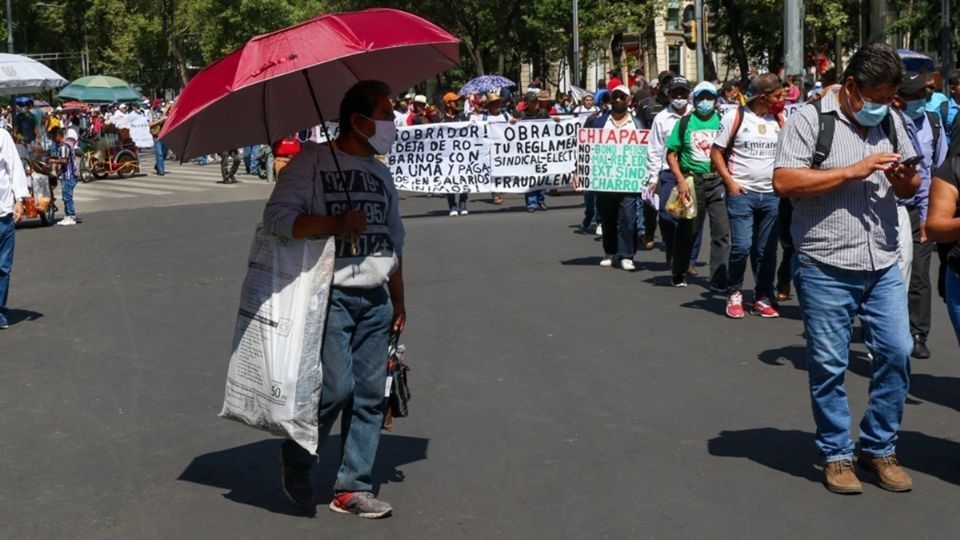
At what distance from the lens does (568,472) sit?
6.16 meters

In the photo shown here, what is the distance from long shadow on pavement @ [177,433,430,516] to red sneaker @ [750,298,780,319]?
4.32 meters

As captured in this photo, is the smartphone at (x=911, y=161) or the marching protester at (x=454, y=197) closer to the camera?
the smartphone at (x=911, y=161)

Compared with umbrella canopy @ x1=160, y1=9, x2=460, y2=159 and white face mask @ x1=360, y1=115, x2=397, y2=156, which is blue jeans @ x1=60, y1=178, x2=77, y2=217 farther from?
white face mask @ x1=360, y1=115, x2=397, y2=156

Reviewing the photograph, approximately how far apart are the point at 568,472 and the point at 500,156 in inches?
580

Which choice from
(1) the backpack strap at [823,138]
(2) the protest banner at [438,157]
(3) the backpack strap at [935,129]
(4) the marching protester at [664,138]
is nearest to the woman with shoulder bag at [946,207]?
(1) the backpack strap at [823,138]

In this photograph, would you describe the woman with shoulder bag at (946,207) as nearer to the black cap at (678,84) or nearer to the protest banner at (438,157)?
the black cap at (678,84)

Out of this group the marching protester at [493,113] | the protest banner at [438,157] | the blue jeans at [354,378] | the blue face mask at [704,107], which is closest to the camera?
the blue jeans at [354,378]

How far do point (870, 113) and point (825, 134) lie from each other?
0.20 meters

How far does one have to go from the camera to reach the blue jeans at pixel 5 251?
1077 cm

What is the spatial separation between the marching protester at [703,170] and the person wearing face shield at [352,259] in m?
6.12

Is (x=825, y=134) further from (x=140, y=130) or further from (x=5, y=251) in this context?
(x=140, y=130)

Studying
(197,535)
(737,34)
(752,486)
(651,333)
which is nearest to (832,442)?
(752,486)

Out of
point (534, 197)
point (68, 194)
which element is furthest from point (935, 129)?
point (68, 194)

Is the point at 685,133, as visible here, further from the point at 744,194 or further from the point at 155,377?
the point at 155,377
